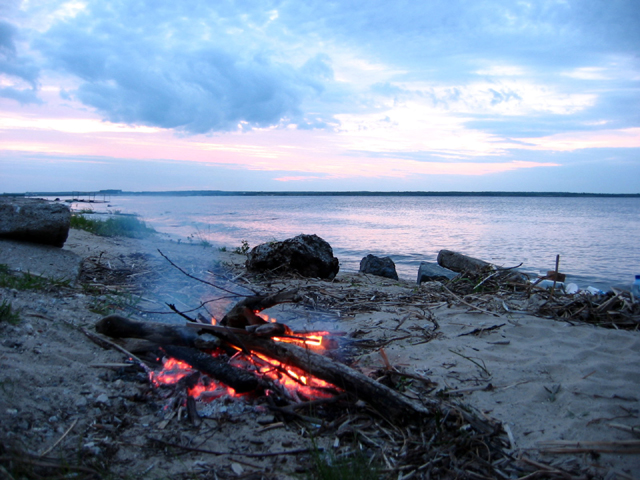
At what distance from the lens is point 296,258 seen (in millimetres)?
8102

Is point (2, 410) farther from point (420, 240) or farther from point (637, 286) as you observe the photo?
point (420, 240)

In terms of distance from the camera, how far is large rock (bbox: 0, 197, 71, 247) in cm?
661

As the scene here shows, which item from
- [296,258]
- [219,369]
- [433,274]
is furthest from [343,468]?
[433,274]

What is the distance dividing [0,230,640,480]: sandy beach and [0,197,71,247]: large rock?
157cm

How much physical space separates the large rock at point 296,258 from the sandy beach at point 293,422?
8.32 ft

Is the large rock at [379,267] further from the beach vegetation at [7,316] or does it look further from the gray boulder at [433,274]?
the beach vegetation at [7,316]

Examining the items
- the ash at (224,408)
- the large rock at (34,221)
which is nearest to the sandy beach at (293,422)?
the ash at (224,408)

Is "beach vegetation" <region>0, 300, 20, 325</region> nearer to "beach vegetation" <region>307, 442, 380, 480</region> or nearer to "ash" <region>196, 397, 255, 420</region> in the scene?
"ash" <region>196, 397, 255, 420</region>

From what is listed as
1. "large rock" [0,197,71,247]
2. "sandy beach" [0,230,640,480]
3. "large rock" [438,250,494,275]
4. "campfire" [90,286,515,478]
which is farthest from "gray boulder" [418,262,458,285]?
"large rock" [0,197,71,247]

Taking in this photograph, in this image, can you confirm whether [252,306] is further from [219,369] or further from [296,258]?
[296,258]

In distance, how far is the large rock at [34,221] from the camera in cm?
661

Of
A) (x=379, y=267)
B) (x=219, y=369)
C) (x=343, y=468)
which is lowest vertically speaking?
(x=379, y=267)

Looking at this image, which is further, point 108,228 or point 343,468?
point 108,228

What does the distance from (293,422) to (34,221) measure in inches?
246
